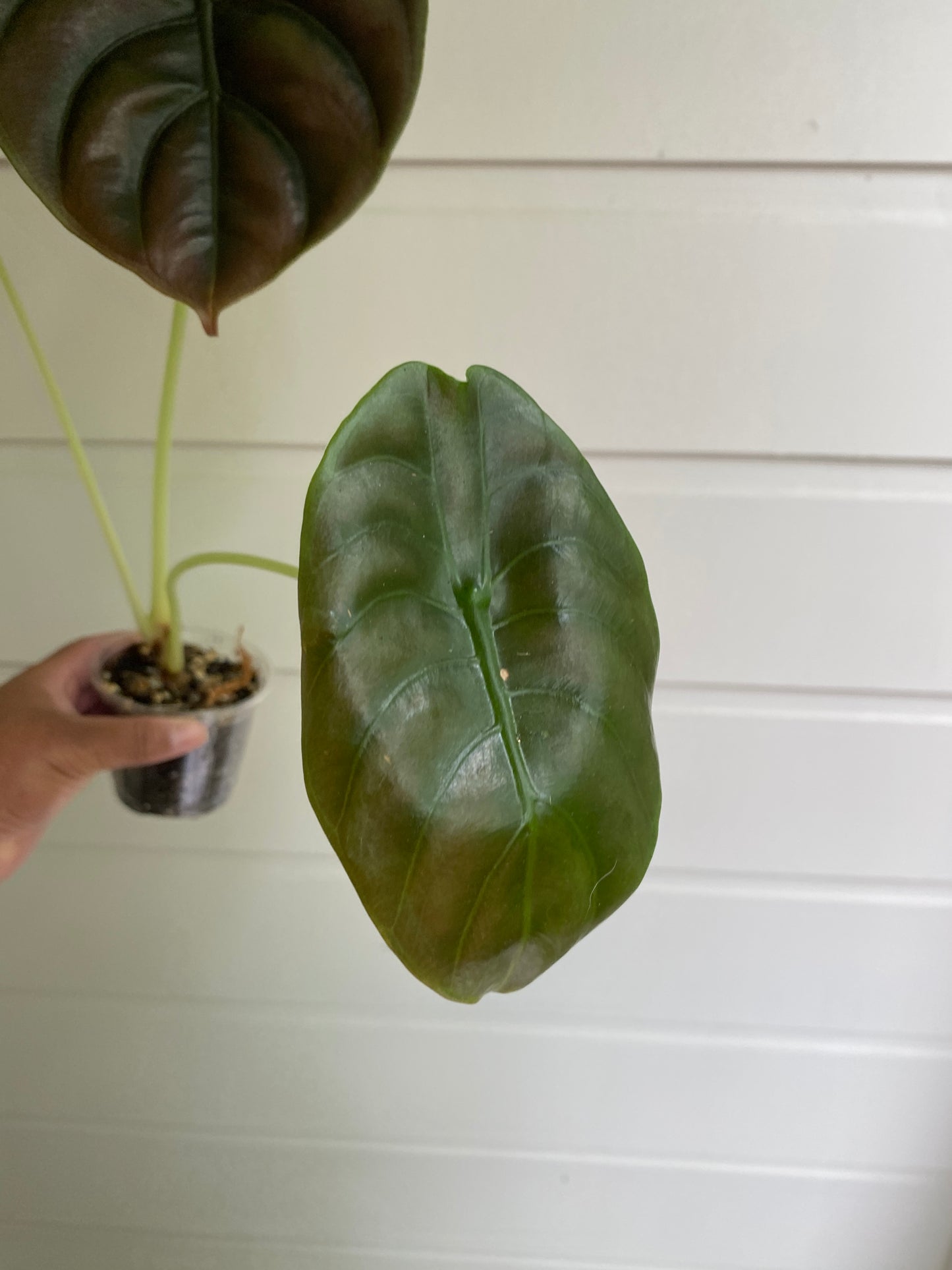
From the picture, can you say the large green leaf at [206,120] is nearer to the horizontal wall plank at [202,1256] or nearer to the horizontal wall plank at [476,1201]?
the horizontal wall plank at [476,1201]

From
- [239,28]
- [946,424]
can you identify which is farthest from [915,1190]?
[239,28]

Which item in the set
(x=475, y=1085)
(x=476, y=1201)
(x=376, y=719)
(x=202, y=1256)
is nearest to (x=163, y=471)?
(x=376, y=719)

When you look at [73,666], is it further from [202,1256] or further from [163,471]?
[202,1256]

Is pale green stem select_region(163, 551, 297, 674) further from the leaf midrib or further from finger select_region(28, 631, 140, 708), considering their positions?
the leaf midrib

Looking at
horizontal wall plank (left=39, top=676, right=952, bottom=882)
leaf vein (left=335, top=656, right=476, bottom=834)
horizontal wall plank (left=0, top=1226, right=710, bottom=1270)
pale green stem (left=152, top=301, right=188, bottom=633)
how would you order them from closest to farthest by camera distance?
leaf vein (left=335, top=656, right=476, bottom=834)
pale green stem (left=152, top=301, right=188, bottom=633)
horizontal wall plank (left=39, top=676, right=952, bottom=882)
horizontal wall plank (left=0, top=1226, right=710, bottom=1270)

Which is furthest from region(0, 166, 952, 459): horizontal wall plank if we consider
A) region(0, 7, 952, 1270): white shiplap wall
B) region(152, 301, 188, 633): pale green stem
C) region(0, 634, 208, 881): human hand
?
region(0, 634, 208, 881): human hand

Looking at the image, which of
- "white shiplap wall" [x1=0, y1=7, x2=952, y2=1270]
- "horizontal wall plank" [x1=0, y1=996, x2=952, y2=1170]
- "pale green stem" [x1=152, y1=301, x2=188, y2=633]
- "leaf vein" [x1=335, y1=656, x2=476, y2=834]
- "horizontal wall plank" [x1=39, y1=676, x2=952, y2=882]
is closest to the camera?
"leaf vein" [x1=335, y1=656, x2=476, y2=834]

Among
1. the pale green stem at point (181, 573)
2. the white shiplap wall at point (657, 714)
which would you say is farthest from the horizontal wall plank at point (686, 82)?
the pale green stem at point (181, 573)
